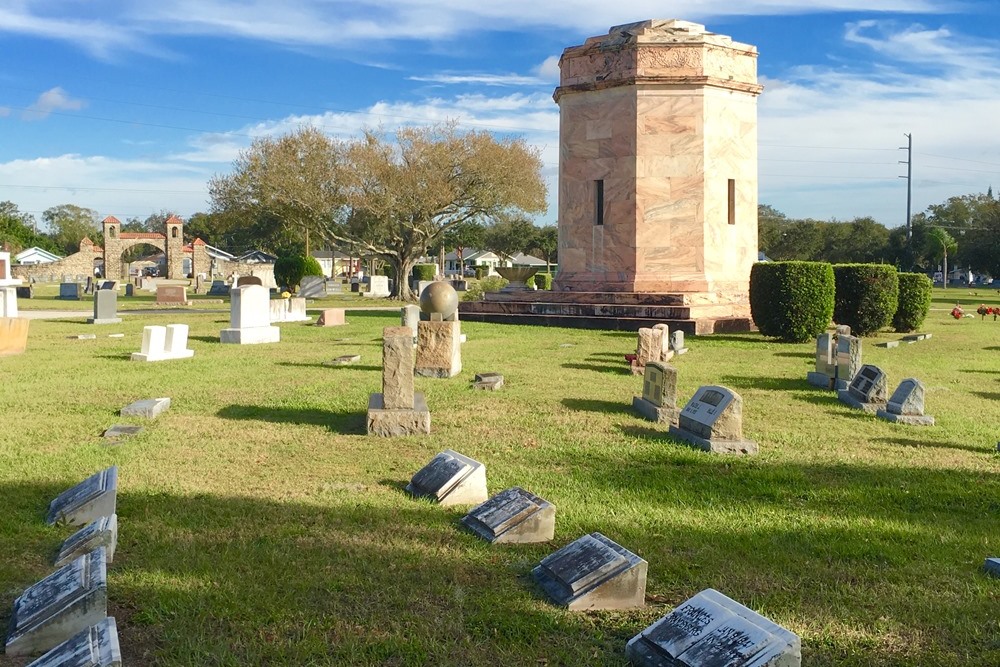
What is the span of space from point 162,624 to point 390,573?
3.40 ft

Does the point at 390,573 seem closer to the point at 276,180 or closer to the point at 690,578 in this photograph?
the point at 690,578

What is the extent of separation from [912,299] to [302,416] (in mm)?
14099

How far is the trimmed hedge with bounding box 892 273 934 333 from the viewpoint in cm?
1752

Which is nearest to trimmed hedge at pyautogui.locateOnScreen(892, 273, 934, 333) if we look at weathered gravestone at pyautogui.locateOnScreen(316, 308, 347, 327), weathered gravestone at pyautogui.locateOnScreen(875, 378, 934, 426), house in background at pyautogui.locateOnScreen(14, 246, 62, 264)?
weathered gravestone at pyautogui.locateOnScreen(875, 378, 934, 426)

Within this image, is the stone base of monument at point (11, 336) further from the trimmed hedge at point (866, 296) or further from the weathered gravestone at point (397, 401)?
the trimmed hedge at point (866, 296)

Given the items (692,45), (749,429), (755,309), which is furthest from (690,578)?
(692,45)

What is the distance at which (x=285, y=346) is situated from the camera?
14750 mm

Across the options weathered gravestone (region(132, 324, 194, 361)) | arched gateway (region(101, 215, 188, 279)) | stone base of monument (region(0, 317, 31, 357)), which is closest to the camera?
weathered gravestone (region(132, 324, 194, 361))

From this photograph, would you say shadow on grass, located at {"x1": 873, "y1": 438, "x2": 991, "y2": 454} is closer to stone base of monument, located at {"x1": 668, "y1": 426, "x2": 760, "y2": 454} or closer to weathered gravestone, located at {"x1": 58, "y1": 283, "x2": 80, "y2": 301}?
stone base of monument, located at {"x1": 668, "y1": 426, "x2": 760, "y2": 454}

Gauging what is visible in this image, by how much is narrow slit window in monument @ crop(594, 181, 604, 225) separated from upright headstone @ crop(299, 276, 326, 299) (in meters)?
17.5

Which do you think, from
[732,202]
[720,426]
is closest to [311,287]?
[732,202]

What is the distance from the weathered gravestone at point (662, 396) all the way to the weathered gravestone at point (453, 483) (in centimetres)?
293

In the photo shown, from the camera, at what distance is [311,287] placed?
34781mm

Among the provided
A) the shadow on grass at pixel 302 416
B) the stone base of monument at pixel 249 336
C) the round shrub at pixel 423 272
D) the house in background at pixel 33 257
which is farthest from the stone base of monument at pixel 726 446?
the house in background at pixel 33 257
